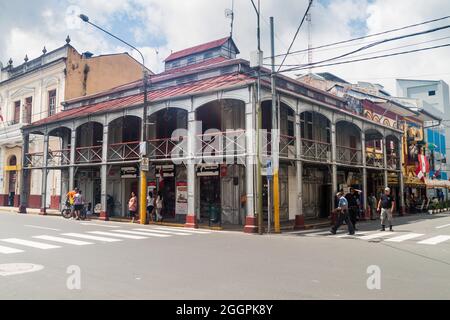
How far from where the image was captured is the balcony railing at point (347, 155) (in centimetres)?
2412

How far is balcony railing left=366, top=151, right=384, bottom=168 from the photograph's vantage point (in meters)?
27.0

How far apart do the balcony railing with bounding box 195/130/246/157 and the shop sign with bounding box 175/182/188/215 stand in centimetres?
304

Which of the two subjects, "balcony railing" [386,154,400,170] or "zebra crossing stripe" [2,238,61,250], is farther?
"balcony railing" [386,154,400,170]

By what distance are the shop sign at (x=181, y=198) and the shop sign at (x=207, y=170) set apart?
84.3 inches

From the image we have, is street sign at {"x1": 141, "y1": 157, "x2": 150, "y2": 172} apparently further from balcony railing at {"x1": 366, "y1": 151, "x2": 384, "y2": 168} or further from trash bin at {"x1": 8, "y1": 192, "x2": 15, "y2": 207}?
trash bin at {"x1": 8, "y1": 192, "x2": 15, "y2": 207}

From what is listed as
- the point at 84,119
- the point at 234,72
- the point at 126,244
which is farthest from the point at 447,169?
the point at 126,244

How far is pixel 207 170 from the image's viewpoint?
19.4 meters

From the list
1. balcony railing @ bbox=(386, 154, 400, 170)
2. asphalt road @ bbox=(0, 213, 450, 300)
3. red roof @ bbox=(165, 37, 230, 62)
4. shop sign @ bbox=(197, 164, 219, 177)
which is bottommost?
asphalt road @ bbox=(0, 213, 450, 300)

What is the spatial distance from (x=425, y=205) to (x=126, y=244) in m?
29.0

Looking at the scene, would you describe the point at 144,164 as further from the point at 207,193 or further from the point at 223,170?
the point at 223,170

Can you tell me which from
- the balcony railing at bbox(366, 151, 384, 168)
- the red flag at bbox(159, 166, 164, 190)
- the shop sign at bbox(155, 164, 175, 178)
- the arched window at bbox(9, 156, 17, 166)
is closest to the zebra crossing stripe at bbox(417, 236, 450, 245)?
the balcony railing at bbox(366, 151, 384, 168)

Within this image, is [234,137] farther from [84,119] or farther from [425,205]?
[425,205]

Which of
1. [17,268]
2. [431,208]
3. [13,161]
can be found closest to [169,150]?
[17,268]
